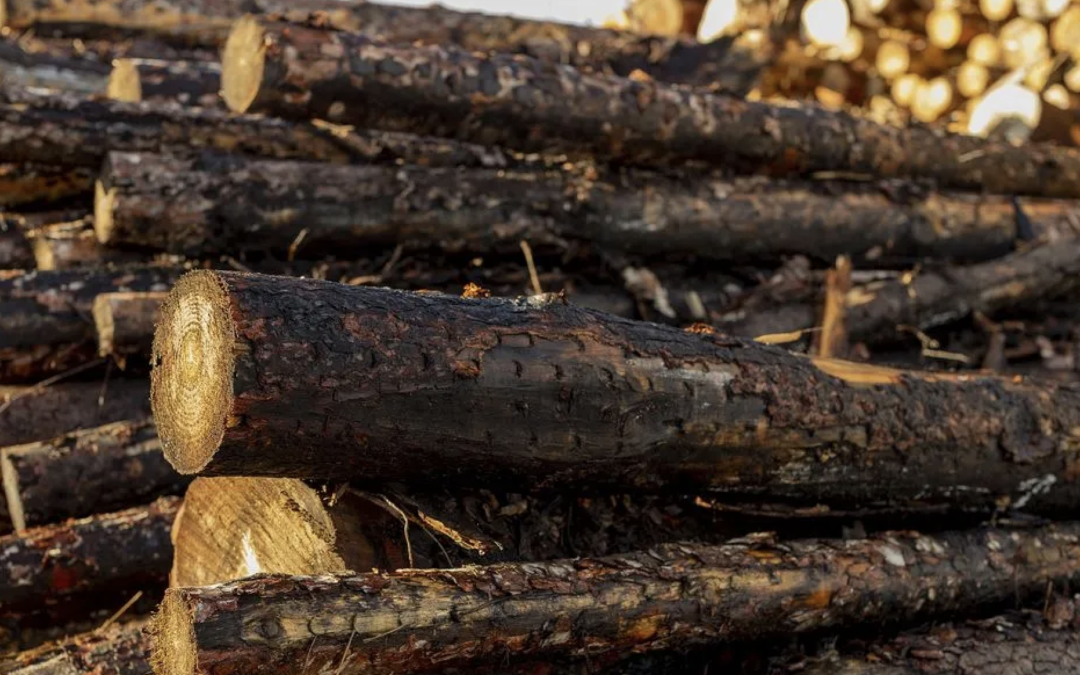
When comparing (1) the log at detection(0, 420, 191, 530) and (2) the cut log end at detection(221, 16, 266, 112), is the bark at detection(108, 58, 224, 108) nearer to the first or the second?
(2) the cut log end at detection(221, 16, 266, 112)

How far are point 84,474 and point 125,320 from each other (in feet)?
1.91

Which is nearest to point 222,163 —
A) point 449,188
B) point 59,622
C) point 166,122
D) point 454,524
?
point 166,122

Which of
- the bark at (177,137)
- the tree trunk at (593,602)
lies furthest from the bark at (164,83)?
the tree trunk at (593,602)

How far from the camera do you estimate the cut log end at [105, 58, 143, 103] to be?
529cm

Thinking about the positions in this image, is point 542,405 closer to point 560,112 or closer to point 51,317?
point 560,112

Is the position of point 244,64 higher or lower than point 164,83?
higher

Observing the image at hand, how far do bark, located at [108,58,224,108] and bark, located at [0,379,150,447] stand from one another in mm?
1504

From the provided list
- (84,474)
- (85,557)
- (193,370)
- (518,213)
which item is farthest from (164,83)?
(193,370)

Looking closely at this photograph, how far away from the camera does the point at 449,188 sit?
15.7 feet

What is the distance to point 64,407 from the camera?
14.7ft

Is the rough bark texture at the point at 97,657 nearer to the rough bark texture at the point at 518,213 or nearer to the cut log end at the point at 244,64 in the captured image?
the rough bark texture at the point at 518,213

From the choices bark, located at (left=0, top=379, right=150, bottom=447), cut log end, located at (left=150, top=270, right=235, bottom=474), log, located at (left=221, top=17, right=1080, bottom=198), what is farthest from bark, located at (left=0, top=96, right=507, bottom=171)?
cut log end, located at (left=150, top=270, right=235, bottom=474)

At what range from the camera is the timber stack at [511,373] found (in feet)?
8.46

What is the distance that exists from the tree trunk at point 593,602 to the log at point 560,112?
7.21 ft
